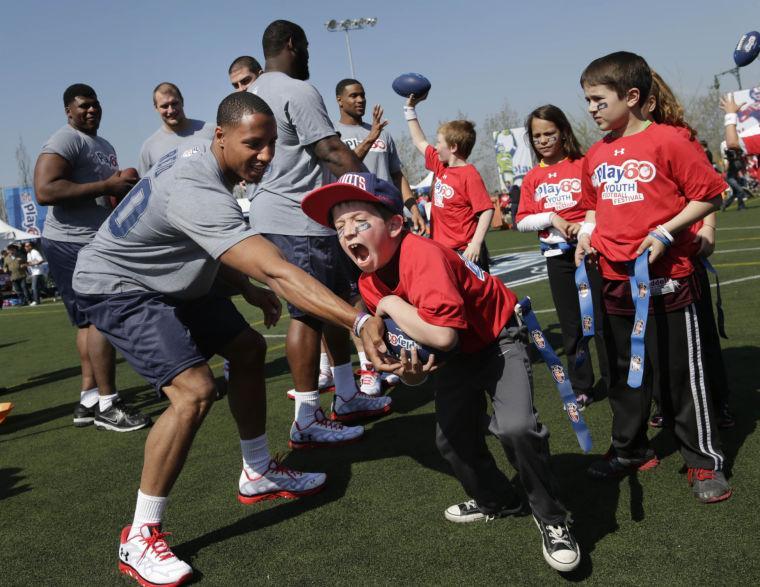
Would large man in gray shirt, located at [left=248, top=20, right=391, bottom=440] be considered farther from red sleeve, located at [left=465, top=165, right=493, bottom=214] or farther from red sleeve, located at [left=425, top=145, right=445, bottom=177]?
red sleeve, located at [left=425, top=145, right=445, bottom=177]

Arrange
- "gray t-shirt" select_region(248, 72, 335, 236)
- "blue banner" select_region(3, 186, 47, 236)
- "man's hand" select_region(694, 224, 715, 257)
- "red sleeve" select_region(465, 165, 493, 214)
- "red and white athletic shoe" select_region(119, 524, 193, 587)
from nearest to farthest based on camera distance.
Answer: "red and white athletic shoe" select_region(119, 524, 193, 587) < "man's hand" select_region(694, 224, 715, 257) < "gray t-shirt" select_region(248, 72, 335, 236) < "red sleeve" select_region(465, 165, 493, 214) < "blue banner" select_region(3, 186, 47, 236)

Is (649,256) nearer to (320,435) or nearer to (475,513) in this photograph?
(475,513)

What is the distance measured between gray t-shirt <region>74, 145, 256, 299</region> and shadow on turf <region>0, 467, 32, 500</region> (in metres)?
1.87

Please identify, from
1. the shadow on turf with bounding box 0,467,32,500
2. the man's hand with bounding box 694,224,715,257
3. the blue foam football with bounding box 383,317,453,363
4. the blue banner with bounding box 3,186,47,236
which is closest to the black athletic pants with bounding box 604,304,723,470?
the man's hand with bounding box 694,224,715,257

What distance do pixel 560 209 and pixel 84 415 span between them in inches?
173

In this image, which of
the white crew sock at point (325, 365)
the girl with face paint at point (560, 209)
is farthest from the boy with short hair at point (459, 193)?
the white crew sock at point (325, 365)

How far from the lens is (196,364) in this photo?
3523 millimetres

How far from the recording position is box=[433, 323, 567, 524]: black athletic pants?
3.12 m

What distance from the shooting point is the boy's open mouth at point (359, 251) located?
122 inches

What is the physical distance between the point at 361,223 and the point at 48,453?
3899mm

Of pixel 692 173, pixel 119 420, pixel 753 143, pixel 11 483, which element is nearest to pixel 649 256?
pixel 692 173

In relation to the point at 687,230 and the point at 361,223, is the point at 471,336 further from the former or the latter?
the point at 687,230

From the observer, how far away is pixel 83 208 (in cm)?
640

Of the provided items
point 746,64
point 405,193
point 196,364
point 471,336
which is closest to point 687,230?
point 471,336
